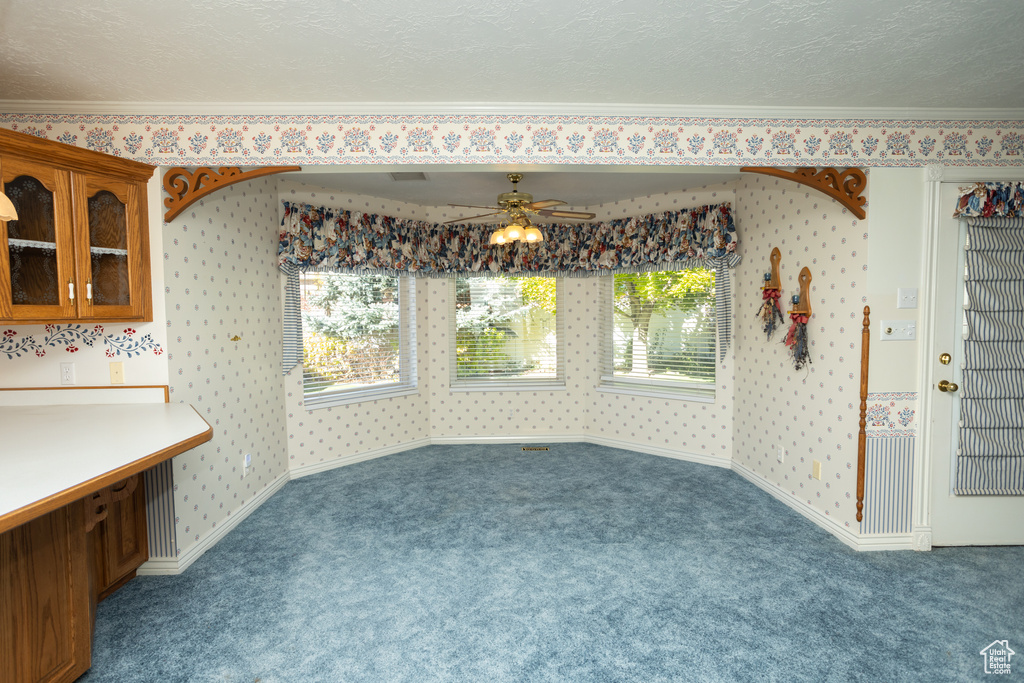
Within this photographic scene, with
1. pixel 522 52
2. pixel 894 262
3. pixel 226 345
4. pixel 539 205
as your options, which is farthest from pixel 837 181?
pixel 226 345

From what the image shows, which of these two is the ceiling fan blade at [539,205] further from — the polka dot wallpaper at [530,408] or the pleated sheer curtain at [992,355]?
the pleated sheer curtain at [992,355]

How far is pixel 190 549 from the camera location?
297 cm

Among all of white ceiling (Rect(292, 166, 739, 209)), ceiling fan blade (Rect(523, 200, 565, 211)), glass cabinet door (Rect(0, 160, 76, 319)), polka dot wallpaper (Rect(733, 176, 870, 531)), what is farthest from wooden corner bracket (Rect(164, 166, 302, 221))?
polka dot wallpaper (Rect(733, 176, 870, 531))

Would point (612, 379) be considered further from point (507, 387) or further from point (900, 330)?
point (900, 330)

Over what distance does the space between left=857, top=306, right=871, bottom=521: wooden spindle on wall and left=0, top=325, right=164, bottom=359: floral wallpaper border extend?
13.2 ft

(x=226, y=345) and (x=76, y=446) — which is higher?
(x=226, y=345)

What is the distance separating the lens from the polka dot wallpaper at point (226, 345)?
9.69ft

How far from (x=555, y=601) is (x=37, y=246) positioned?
2902mm

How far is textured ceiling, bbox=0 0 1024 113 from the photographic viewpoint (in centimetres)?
190

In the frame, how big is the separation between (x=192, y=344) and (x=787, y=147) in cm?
364

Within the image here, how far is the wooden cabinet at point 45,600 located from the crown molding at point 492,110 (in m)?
2.08

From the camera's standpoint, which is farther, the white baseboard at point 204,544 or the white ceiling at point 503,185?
the white ceiling at point 503,185

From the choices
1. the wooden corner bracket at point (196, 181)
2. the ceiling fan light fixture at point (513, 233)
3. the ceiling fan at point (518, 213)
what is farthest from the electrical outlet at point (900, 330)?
the wooden corner bracket at point (196, 181)

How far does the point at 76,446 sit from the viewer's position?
189 centimetres
